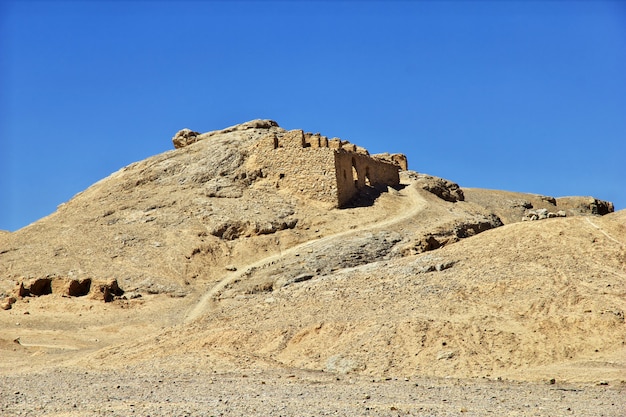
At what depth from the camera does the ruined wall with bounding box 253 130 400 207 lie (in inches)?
1400

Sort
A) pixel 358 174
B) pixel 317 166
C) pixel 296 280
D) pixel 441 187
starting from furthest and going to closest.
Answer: pixel 441 187
pixel 358 174
pixel 317 166
pixel 296 280

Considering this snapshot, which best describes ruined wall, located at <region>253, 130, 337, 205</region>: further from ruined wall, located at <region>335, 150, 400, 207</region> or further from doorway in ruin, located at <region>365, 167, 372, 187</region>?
doorway in ruin, located at <region>365, 167, 372, 187</region>

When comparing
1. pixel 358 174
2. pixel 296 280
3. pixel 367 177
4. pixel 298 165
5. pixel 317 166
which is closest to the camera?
pixel 296 280

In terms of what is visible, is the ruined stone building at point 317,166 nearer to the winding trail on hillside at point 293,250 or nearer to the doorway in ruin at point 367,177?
the doorway in ruin at point 367,177

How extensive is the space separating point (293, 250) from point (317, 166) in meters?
5.79

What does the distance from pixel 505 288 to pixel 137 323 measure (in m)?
13.0

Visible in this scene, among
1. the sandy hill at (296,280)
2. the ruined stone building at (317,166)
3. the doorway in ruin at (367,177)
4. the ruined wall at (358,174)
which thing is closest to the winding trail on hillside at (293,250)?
the sandy hill at (296,280)

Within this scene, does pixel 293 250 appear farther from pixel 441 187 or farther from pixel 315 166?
pixel 441 187

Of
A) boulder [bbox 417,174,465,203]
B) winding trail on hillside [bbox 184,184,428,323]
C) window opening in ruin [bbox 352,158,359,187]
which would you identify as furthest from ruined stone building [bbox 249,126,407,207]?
boulder [bbox 417,174,465,203]

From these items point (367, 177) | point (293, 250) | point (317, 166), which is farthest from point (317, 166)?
point (293, 250)

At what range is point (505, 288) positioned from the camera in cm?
1958

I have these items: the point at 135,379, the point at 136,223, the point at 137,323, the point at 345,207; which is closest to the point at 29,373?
the point at 135,379

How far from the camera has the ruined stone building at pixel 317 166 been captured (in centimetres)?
3559

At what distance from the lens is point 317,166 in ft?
117
